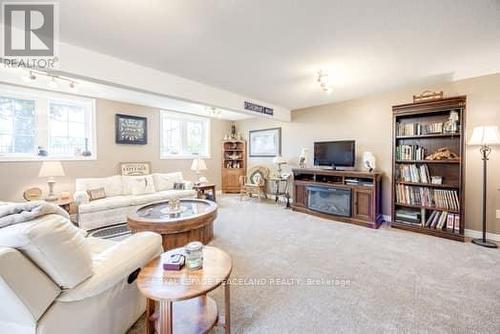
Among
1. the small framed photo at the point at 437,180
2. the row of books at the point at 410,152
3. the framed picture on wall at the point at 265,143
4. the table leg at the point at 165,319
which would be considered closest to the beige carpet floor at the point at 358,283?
the table leg at the point at 165,319

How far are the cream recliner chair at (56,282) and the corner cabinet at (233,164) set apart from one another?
5.30 meters

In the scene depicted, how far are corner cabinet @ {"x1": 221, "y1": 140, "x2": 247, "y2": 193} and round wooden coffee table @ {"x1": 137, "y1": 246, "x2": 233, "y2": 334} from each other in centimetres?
506

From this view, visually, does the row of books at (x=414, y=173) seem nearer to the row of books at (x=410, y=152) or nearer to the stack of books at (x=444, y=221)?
the row of books at (x=410, y=152)

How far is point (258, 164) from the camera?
640cm

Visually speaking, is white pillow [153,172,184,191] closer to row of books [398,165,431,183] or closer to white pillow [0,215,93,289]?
white pillow [0,215,93,289]

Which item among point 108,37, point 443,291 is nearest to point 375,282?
point 443,291

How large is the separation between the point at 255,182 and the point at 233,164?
1.17 m

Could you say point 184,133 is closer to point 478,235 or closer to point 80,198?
point 80,198

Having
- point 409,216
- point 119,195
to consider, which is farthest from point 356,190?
point 119,195

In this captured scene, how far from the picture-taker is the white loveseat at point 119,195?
138 inches

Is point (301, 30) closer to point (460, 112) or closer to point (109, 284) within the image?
point (109, 284)

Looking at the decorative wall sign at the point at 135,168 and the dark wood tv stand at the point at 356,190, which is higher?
the decorative wall sign at the point at 135,168

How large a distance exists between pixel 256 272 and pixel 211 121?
5.04 metres

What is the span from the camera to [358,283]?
6.89 ft
